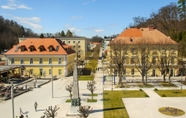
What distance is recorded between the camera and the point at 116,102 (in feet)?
78.5

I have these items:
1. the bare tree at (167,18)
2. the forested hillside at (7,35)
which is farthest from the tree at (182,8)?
the forested hillside at (7,35)

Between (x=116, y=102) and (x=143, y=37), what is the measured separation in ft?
80.9

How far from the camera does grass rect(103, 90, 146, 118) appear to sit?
19.7m

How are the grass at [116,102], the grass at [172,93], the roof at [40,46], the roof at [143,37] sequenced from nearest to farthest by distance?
the grass at [116,102] < the grass at [172,93] < the roof at [143,37] < the roof at [40,46]

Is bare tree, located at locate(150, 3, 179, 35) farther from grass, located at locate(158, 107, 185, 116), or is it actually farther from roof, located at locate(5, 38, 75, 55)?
grass, located at locate(158, 107, 185, 116)

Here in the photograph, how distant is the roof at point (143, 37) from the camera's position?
140ft

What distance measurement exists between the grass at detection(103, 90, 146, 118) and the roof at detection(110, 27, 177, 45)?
1694 centimetres

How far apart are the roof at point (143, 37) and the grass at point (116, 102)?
16941 millimetres

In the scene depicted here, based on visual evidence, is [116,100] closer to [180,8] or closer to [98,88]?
[98,88]

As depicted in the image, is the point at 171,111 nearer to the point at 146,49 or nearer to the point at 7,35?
the point at 146,49

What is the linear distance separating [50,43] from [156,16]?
165 ft

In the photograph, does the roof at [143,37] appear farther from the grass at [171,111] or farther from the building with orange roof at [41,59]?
the grass at [171,111]

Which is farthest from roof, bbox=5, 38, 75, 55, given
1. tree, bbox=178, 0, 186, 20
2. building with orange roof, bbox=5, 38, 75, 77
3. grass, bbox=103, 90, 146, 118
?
tree, bbox=178, 0, 186, 20

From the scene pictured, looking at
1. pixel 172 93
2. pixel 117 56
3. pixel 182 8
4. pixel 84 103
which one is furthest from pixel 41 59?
pixel 182 8
